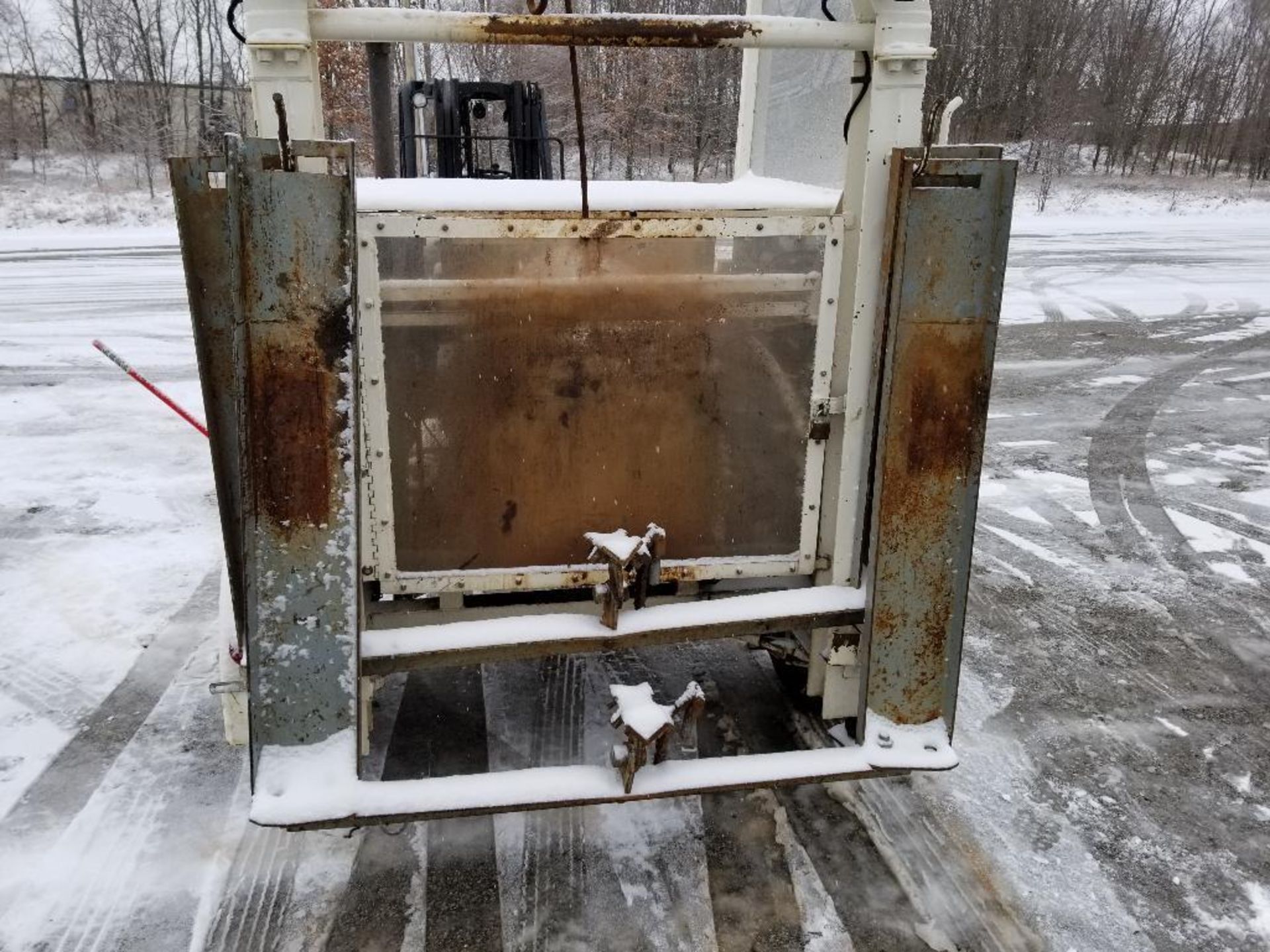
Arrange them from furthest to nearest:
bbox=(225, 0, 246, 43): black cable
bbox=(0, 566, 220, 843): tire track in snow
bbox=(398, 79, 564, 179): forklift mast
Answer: bbox=(398, 79, 564, 179): forklift mast
bbox=(0, 566, 220, 843): tire track in snow
bbox=(225, 0, 246, 43): black cable

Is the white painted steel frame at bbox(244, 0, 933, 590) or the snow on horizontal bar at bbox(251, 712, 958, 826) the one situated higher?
the white painted steel frame at bbox(244, 0, 933, 590)

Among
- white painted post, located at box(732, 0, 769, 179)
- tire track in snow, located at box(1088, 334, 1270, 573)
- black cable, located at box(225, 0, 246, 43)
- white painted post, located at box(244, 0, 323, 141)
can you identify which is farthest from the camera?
tire track in snow, located at box(1088, 334, 1270, 573)

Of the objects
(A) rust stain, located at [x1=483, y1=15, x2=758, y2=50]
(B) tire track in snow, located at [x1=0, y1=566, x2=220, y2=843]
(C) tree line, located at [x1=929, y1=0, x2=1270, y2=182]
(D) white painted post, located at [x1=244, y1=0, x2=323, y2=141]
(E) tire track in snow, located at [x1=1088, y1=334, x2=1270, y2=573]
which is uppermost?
(C) tree line, located at [x1=929, y1=0, x2=1270, y2=182]

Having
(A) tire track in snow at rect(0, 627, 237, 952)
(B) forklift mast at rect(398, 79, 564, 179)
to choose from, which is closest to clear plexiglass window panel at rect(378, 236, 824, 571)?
(A) tire track in snow at rect(0, 627, 237, 952)

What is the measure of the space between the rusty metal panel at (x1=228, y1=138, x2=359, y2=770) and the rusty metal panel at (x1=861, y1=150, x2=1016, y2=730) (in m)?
1.35

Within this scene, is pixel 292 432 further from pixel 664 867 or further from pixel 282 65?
pixel 664 867

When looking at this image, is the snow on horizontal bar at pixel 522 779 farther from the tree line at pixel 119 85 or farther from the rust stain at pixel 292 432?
the tree line at pixel 119 85

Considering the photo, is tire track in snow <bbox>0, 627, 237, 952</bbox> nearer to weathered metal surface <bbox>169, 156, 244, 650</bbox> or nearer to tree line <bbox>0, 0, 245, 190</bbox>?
weathered metal surface <bbox>169, 156, 244, 650</bbox>

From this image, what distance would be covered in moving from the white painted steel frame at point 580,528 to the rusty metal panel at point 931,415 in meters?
0.22

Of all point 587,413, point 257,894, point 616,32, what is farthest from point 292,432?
point 257,894

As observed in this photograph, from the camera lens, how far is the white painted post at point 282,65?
213 cm

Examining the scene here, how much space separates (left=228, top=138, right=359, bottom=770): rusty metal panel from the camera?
2018 millimetres

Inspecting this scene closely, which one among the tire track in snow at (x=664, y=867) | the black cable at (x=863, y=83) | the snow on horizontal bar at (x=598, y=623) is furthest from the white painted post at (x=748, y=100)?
the tire track in snow at (x=664, y=867)

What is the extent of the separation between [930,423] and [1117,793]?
5.50 ft
